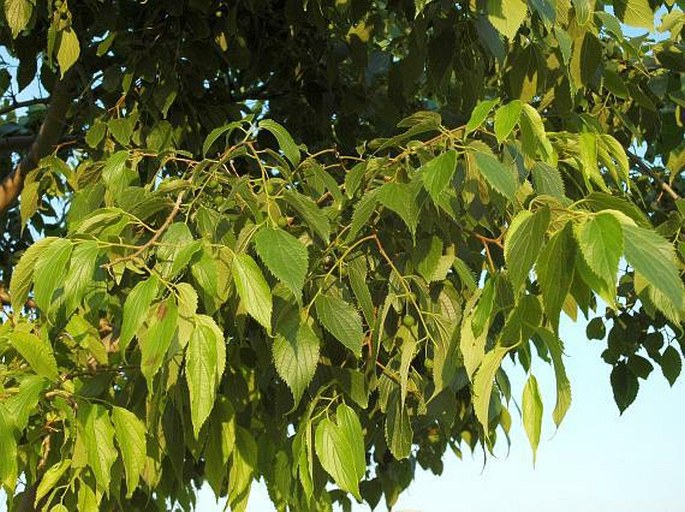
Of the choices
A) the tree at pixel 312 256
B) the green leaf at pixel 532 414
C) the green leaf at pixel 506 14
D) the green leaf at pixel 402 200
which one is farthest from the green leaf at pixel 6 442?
the green leaf at pixel 506 14

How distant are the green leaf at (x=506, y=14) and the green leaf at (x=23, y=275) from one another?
840 mm

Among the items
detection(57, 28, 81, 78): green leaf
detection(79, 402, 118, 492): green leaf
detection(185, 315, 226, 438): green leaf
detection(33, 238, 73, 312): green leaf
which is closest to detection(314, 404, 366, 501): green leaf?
detection(185, 315, 226, 438): green leaf

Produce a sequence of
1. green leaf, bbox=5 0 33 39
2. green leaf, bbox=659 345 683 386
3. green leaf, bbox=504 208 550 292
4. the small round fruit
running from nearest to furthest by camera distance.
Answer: green leaf, bbox=504 208 550 292 < the small round fruit < green leaf, bbox=5 0 33 39 < green leaf, bbox=659 345 683 386

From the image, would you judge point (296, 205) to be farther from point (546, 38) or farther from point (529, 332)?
point (546, 38)

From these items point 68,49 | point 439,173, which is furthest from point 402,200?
point 68,49

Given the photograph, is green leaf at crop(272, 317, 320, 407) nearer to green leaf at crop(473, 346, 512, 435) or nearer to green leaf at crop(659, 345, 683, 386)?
green leaf at crop(473, 346, 512, 435)

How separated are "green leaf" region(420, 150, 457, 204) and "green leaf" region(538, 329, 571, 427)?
0.79 ft

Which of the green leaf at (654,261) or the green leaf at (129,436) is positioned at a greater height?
the green leaf at (654,261)

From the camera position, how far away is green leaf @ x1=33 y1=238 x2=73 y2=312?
1.29 m

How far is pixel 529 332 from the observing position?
47.8 inches

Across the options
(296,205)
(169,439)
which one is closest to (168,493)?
(169,439)

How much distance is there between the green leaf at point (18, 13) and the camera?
2150mm

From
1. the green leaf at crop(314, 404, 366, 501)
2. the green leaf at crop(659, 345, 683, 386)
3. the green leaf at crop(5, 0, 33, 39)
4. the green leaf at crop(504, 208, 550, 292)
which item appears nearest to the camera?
the green leaf at crop(504, 208, 550, 292)

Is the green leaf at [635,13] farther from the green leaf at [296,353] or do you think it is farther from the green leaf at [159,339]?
the green leaf at [159,339]
